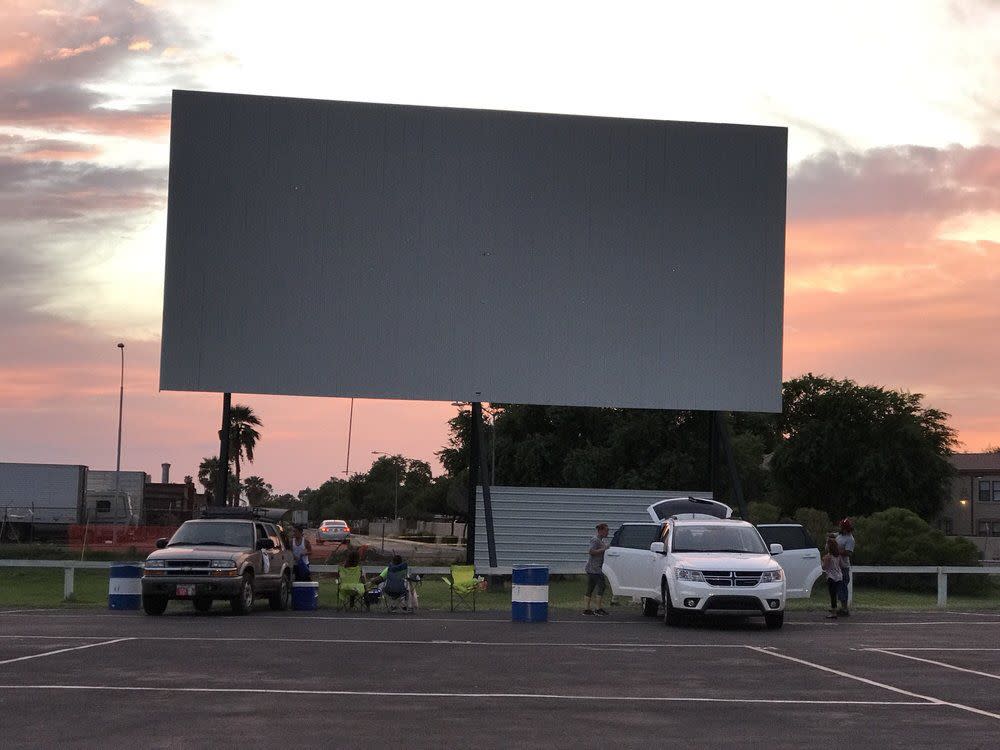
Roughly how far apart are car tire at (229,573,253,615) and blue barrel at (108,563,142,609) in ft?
8.75

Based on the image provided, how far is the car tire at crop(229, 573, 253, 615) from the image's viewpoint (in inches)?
1063

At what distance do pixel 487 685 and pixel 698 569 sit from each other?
9768 mm

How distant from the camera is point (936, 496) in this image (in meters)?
75.1

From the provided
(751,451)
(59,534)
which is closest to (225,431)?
(59,534)

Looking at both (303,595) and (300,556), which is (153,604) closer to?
(303,595)

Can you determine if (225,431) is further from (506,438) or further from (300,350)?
(506,438)

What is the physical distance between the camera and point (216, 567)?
26.8 m

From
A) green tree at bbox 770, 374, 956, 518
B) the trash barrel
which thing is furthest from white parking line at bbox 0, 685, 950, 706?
green tree at bbox 770, 374, 956, 518

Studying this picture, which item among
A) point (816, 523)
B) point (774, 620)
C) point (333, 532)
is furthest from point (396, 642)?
point (333, 532)

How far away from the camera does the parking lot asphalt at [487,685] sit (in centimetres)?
1135

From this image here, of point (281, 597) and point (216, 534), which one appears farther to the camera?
point (281, 597)

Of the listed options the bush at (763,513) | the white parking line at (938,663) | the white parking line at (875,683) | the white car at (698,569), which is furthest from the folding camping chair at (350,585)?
the bush at (763,513)

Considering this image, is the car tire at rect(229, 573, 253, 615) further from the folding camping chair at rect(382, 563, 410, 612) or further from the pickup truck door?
the pickup truck door

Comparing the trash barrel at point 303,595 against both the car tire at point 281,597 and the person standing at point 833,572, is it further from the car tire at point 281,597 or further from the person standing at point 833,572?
the person standing at point 833,572
